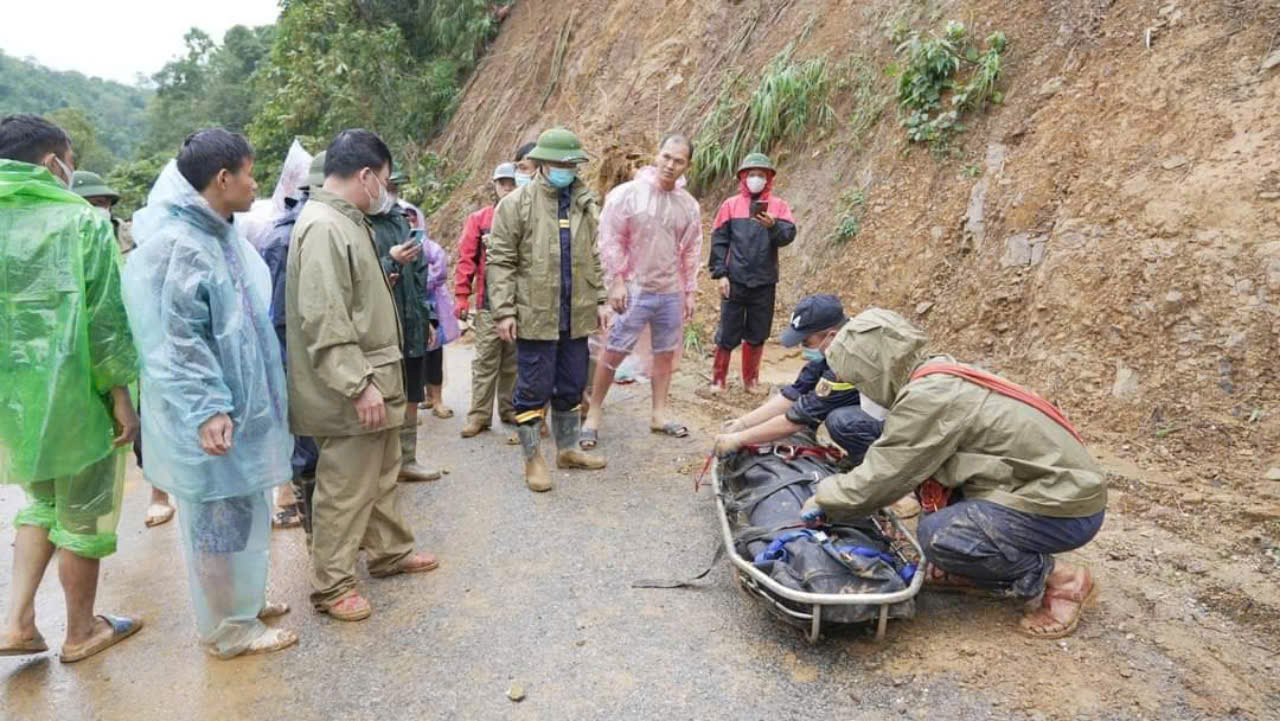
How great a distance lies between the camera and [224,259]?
109 inches

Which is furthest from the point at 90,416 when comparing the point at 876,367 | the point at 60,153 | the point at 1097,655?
the point at 1097,655

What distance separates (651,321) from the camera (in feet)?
16.6

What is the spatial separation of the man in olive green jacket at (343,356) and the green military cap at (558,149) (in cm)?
110

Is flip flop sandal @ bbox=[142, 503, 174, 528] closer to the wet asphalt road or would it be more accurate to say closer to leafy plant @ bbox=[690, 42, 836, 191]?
the wet asphalt road

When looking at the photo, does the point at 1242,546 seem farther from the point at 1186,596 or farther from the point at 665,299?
the point at 665,299

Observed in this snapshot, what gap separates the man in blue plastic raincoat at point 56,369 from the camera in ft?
8.64

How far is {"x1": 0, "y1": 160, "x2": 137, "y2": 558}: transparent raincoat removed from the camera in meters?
2.63

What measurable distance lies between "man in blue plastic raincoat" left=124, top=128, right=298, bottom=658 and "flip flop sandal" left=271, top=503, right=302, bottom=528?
1194 millimetres

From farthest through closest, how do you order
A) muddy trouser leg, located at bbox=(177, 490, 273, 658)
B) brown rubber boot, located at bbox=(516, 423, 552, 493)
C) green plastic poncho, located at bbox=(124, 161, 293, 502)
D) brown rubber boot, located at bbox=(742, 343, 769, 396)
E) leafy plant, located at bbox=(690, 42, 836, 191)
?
leafy plant, located at bbox=(690, 42, 836, 191) < brown rubber boot, located at bbox=(742, 343, 769, 396) < brown rubber boot, located at bbox=(516, 423, 552, 493) < muddy trouser leg, located at bbox=(177, 490, 273, 658) < green plastic poncho, located at bbox=(124, 161, 293, 502)

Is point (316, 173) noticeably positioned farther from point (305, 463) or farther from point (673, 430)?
point (673, 430)

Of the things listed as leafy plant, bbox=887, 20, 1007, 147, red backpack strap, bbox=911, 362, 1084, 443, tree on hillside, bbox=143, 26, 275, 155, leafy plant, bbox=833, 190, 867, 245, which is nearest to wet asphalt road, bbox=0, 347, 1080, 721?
red backpack strap, bbox=911, 362, 1084, 443

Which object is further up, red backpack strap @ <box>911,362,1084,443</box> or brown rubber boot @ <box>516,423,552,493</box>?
red backpack strap @ <box>911,362,1084,443</box>

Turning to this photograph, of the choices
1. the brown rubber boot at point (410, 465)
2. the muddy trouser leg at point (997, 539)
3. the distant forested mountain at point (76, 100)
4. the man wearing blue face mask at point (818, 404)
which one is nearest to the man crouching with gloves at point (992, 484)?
the muddy trouser leg at point (997, 539)

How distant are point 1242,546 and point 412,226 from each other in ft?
15.1
